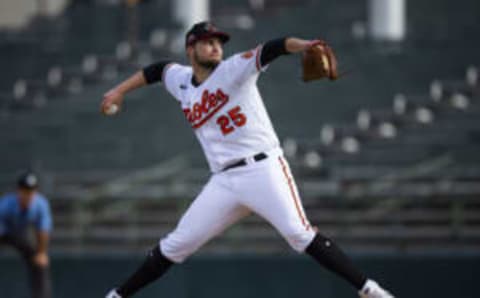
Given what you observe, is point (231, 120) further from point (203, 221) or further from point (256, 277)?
point (256, 277)

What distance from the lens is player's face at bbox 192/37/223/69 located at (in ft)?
22.0

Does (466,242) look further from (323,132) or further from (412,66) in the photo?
(412,66)

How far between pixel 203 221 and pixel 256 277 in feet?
15.4

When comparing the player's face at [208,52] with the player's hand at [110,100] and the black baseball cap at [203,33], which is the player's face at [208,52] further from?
the player's hand at [110,100]

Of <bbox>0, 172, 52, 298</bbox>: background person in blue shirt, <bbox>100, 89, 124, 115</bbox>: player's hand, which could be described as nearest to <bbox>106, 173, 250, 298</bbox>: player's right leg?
<bbox>100, 89, 124, 115</bbox>: player's hand

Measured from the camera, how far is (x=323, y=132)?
1641cm

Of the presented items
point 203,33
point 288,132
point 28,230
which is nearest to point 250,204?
point 203,33

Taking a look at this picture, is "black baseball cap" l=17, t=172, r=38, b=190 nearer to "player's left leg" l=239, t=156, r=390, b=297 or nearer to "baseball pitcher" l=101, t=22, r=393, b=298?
"baseball pitcher" l=101, t=22, r=393, b=298

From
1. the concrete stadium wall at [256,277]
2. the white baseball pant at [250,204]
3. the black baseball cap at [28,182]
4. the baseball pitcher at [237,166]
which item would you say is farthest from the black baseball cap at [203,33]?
the concrete stadium wall at [256,277]

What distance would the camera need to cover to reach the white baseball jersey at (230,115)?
260 inches

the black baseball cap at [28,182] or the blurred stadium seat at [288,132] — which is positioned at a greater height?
the black baseball cap at [28,182]

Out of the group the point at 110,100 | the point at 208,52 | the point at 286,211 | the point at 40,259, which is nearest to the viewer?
the point at 286,211

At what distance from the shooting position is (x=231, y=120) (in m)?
6.68

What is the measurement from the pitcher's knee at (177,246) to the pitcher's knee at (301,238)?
551 mm
